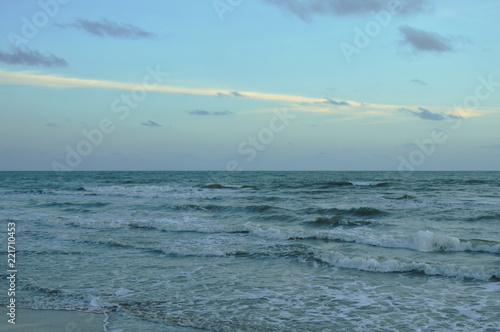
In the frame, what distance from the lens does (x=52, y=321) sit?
812 cm

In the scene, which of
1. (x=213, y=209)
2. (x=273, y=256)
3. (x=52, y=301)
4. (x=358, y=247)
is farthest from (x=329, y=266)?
(x=213, y=209)

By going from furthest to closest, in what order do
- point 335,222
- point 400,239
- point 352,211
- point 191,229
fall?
1. point 352,211
2. point 335,222
3. point 191,229
4. point 400,239

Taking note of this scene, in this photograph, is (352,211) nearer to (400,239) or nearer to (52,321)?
(400,239)

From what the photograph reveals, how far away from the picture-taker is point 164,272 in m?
12.1

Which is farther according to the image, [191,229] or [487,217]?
[487,217]

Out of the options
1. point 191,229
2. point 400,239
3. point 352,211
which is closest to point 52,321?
point 400,239

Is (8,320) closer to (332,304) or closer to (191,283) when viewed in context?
(191,283)

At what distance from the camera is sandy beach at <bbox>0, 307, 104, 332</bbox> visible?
25.2 feet

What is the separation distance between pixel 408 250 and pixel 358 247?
1640mm

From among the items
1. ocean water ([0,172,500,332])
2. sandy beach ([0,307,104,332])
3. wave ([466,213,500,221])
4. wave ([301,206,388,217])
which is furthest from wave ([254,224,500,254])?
sandy beach ([0,307,104,332])

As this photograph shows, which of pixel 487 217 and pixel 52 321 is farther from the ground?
pixel 487 217

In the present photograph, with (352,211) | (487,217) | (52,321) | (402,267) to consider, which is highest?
(487,217)

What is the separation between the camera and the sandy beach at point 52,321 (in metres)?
7.68

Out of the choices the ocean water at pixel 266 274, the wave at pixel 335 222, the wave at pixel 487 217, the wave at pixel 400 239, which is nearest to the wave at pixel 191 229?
the ocean water at pixel 266 274
